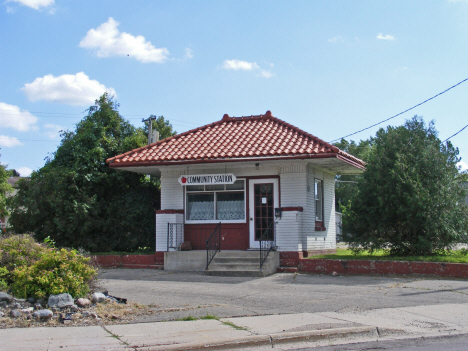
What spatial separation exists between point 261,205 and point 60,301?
8.91m

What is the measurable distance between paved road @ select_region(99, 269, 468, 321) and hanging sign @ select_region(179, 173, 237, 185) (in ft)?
10.8

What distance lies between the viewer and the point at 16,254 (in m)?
9.52

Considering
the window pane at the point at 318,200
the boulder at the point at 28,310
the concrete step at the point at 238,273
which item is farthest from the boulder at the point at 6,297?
the window pane at the point at 318,200

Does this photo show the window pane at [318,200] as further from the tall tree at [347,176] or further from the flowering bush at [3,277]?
the tall tree at [347,176]

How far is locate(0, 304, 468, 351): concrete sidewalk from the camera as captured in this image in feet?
21.1

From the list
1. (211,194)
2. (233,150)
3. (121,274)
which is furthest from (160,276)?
(233,150)

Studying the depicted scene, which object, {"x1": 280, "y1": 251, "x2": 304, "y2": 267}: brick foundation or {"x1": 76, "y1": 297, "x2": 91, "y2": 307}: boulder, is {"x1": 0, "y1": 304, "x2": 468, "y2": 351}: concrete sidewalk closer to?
{"x1": 76, "y1": 297, "x2": 91, "y2": 307}: boulder

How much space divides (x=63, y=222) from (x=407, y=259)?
11866mm

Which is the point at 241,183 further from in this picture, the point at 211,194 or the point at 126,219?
the point at 126,219

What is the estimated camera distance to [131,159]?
53.9 ft

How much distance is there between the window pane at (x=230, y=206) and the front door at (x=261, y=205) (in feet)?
1.20

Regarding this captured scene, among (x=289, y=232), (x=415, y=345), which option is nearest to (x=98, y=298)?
(x=415, y=345)

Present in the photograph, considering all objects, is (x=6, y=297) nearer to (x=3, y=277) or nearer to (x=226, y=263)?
(x=3, y=277)

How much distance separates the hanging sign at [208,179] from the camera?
52.1 ft
